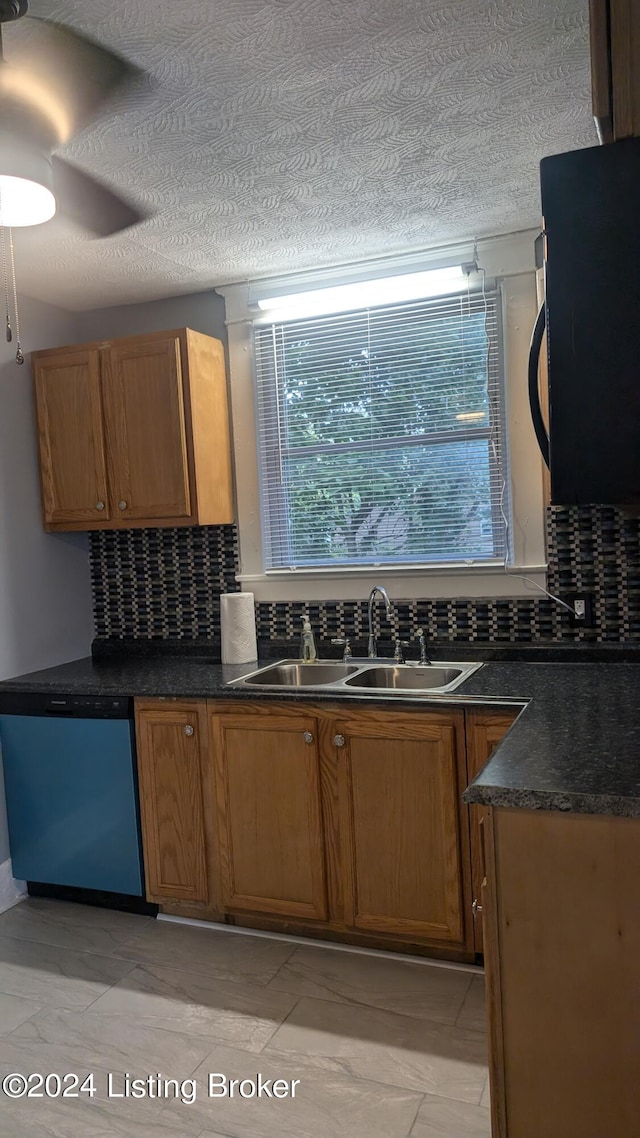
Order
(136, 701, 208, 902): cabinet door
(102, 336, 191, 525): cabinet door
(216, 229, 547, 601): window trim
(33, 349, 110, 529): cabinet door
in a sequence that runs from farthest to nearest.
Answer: (33, 349, 110, 529): cabinet door → (102, 336, 191, 525): cabinet door → (216, 229, 547, 601): window trim → (136, 701, 208, 902): cabinet door

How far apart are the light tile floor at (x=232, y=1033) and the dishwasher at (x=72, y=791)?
0.22 meters

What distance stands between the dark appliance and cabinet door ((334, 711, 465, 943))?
1.29 m

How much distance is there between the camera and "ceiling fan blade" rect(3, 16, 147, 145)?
1.61m

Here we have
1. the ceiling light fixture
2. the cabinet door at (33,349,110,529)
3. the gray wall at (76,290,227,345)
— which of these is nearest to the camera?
the ceiling light fixture

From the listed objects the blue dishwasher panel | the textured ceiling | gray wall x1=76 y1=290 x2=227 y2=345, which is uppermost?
the textured ceiling

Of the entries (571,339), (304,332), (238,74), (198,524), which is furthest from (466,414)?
(571,339)

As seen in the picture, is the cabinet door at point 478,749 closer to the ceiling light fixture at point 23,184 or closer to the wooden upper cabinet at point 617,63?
the wooden upper cabinet at point 617,63

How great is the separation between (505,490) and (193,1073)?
85.0 inches

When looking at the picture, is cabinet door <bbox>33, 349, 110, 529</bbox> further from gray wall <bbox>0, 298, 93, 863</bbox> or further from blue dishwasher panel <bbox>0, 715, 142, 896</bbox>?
blue dishwasher panel <bbox>0, 715, 142, 896</bbox>

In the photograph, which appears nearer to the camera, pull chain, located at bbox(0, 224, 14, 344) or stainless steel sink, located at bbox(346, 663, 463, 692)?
pull chain, located at bbox(0, 224, 14, 344)

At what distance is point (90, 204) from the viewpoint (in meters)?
2.40

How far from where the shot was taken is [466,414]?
120 inches

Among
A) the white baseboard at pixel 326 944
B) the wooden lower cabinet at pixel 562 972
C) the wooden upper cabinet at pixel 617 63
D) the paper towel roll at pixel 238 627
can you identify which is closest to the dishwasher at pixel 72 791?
the white baseboard at pixel 326 944

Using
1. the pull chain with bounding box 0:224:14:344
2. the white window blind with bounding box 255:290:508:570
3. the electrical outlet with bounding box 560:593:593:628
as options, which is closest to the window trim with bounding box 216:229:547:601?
the white window blind with bounding box 255:290:508:570
